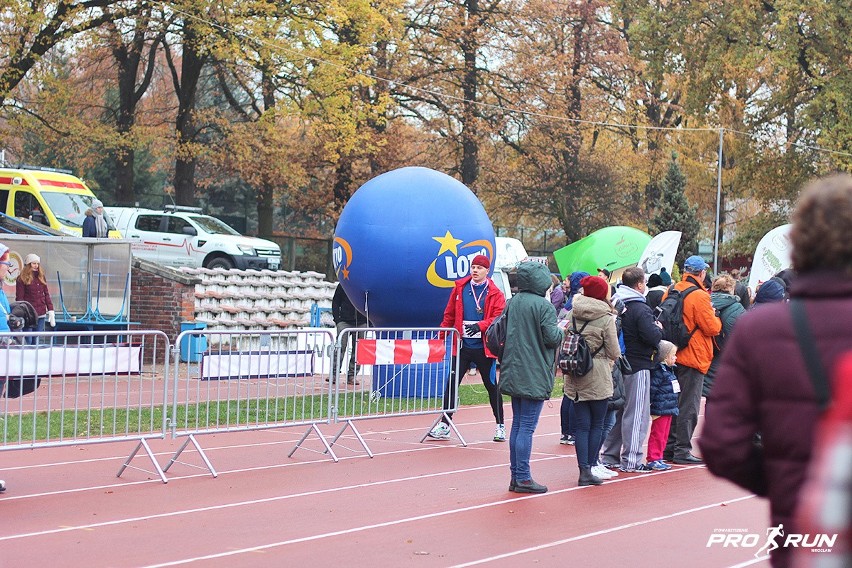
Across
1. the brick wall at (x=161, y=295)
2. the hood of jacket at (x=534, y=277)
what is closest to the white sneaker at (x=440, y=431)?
the hood of jacket at (x=534, y=277)

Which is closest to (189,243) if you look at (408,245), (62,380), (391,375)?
(408,245)

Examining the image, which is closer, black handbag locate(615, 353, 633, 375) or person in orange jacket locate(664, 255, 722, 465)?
black handbag locate(615, 353, 633, 375)

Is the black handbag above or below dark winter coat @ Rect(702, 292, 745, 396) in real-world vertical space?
below

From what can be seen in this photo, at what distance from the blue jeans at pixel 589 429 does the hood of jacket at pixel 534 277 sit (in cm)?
111

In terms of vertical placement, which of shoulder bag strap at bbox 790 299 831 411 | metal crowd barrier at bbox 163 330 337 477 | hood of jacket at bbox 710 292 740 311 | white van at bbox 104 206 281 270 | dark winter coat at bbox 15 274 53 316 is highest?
white van at bbox 104 206 281 270

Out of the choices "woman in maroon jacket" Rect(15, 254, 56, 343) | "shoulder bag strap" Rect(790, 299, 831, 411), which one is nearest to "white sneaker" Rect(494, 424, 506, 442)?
"woman in maroon jacket" Rect(15, 254, 56, 343)

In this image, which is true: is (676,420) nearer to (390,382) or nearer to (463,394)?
(390,382)

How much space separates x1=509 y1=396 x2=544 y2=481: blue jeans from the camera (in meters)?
9.48

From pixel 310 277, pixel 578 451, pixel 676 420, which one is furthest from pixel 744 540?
pixel 310 277

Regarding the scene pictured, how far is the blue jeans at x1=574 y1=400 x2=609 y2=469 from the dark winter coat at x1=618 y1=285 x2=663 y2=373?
74 cm

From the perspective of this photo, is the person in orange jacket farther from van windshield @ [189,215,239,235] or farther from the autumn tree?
van windshield @ [189,215,239,235]

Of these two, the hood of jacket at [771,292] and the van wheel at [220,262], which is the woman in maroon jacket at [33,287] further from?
the van wheel at [220,262]

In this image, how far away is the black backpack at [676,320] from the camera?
10.8 m

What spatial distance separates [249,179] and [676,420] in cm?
2863
